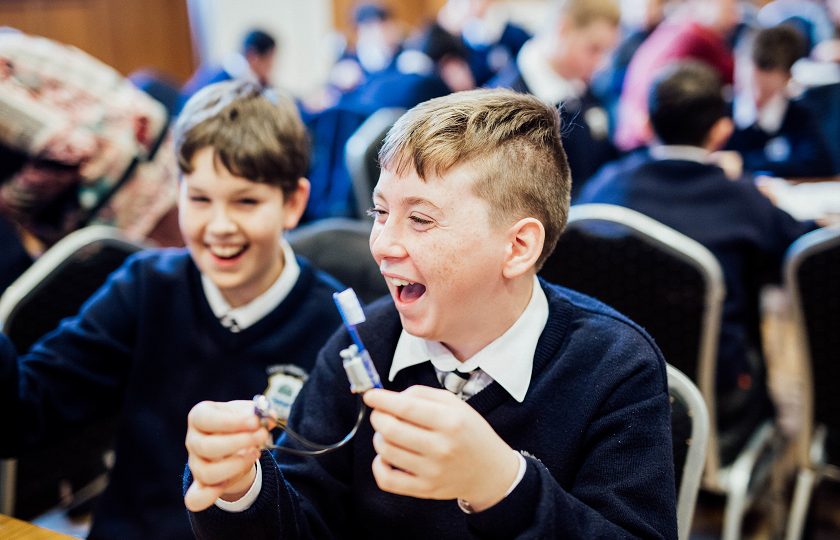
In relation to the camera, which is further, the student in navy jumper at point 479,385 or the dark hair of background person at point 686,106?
the dark hair of background person at point 686,106

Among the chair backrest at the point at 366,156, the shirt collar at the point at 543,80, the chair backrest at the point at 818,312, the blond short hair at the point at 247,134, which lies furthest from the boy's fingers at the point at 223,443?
the shirt collar at the point at 543,80

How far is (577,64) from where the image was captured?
3.11m

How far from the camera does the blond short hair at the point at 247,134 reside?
1172 mm

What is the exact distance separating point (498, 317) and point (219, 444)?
386 millimetres

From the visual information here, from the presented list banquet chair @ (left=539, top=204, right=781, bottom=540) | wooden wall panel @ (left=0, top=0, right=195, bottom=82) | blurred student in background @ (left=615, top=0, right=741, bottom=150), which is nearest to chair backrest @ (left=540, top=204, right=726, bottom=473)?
banquet chair @ (left=539, top=204, right=781, bottom=540)

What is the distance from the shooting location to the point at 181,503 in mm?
1170

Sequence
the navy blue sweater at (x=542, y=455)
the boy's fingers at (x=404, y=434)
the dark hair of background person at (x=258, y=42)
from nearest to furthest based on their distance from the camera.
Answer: the boy's fingers at (x=404, y=434) < the navy blue sweater at (x=542, y=455) < the dark hair of background person at (x=258, y=42)

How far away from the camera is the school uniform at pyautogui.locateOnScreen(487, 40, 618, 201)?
285cm

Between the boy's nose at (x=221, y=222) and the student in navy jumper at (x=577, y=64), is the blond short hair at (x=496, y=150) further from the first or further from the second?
the student in navy jumper at (x=577, y=64)

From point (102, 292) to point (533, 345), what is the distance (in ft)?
2.73

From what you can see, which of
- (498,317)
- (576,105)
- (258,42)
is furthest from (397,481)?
(258,42)

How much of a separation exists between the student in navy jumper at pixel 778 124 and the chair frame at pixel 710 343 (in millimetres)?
1824

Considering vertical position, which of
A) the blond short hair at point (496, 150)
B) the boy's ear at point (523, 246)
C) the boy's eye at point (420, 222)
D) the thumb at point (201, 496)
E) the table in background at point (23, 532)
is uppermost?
the blond short hair at point (496, 150)

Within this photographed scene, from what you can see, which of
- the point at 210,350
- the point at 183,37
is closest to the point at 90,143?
the point at 210,350
